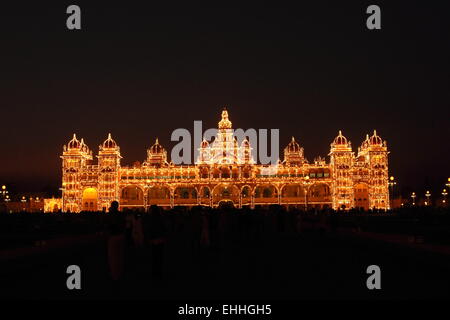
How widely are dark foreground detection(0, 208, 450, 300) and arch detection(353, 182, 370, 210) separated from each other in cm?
7819

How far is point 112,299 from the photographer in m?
12.7

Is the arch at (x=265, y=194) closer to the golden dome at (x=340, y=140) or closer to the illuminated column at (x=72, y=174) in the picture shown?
the golden dome at (x=340, y=140)

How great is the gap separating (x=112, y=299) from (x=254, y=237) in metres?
19.6

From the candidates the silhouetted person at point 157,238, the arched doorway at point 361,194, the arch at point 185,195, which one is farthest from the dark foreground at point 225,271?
the arch at point 185,195

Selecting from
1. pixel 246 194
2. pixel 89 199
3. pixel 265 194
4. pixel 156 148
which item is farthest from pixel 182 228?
pixel 156 148

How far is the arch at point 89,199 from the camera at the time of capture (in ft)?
351

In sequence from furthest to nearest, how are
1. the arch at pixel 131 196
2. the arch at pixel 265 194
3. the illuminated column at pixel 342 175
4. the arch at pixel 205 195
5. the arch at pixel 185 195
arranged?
the arch at pixel 185 195 < the arch at pixel 131 196 < the arch at pixel 265 194 < the arch at pixel 205 195 < the illuminated column at pixel 342 175

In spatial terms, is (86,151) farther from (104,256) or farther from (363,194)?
(104,256)

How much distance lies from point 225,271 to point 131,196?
9256 centimetres

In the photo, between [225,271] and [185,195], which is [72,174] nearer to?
[185,195]

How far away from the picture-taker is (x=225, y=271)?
17.1 metres

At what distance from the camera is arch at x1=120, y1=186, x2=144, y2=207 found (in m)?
107

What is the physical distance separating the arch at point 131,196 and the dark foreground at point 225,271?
79.0 m
